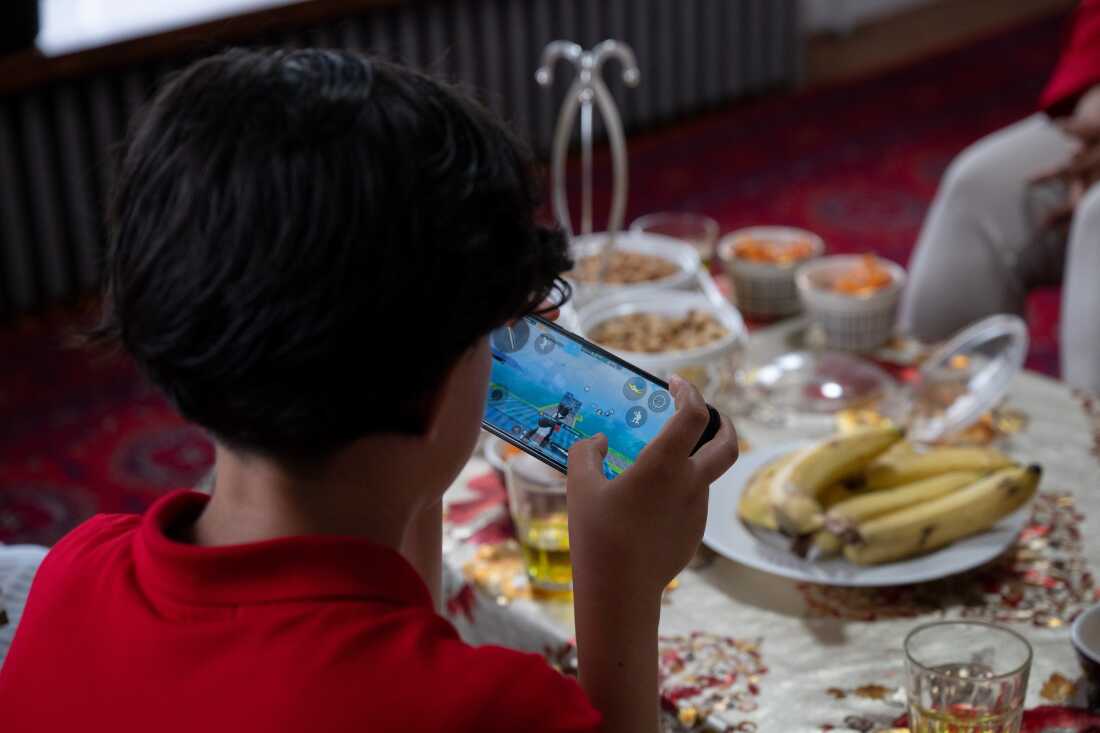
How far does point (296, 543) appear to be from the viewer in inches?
26.7

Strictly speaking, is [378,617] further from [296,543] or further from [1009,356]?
[1009,356]

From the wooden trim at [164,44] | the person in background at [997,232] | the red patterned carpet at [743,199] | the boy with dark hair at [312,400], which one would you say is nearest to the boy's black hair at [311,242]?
the boy with dark hair at [312,400]

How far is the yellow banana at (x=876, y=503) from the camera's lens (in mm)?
1142

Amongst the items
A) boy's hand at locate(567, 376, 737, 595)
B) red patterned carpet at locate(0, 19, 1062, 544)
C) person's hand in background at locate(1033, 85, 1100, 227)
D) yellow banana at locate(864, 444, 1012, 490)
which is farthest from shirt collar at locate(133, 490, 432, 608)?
red patterned carpet at locate(0, 19, 1062, 544)

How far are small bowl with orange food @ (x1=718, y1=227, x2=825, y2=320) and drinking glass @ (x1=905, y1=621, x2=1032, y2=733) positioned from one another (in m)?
0.80

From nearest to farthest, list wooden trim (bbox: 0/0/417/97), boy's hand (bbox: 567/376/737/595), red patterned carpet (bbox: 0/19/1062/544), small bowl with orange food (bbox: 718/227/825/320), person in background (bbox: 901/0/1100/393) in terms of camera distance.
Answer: boy's hand (bbox: 567/376/737/595) < small bowl with orange food (bbox: 718/227/825/320) < person in background (bbox: 901/0/1100/393) < red patterned carpet (bbox: 0/19/1062/544) < wooden trim (bbox: 0/0/417/97)

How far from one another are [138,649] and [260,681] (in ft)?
0.24

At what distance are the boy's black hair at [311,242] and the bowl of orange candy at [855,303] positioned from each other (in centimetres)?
98

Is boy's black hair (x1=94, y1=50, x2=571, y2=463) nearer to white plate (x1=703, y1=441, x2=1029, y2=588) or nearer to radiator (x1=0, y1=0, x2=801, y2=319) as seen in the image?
white plate (x1=703, y1=441, x2=1029, y2=588)

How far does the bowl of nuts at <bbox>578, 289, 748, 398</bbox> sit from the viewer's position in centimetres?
139

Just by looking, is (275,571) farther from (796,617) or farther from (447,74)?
(447,74)

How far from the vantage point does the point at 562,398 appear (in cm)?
84

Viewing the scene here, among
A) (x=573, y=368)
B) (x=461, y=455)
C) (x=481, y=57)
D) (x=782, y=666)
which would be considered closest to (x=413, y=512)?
(x=461, y=455)

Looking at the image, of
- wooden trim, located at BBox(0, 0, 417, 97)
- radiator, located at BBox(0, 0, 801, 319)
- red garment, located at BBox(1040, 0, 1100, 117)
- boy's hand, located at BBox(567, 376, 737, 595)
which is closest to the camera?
boy's hand, located at BBox(567, 376, 737, 595)
